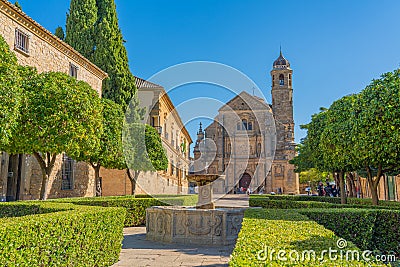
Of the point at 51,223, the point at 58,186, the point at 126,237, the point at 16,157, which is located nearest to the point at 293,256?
the point at 51,223

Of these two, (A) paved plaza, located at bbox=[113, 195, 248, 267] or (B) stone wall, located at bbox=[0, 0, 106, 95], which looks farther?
(B) stone wall, located at bbox=[0, 0, 106, 95]

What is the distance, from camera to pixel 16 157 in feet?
50.4

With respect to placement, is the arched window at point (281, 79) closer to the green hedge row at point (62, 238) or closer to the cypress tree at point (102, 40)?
the cypress tree at point (102, 40)

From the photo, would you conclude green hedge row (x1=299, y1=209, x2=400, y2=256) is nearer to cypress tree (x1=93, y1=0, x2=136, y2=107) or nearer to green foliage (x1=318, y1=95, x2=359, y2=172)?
green foliage (x1=318, y1=95, x2=359, y2=172)

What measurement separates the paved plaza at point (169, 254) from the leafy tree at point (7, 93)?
13.5 ft

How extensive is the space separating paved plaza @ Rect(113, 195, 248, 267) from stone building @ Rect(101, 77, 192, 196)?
14620mm

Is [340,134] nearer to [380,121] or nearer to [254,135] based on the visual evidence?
[380,121]

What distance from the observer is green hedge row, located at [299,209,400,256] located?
279 inches

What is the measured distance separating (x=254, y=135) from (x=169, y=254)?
1577 inches

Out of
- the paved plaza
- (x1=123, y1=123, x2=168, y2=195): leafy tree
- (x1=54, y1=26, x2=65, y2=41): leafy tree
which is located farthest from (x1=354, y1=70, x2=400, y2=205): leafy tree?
(x1=54, y1=26, x2=65, y2=41): leafy tree

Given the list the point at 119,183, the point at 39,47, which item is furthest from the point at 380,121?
the point at 119,183

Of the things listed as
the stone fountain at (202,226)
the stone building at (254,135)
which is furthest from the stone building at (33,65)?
the stone building at (254,135)

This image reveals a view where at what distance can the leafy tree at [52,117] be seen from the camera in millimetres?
10427

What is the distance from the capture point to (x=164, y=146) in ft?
100.0
